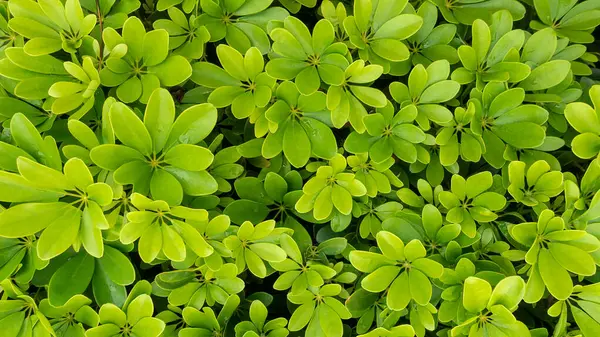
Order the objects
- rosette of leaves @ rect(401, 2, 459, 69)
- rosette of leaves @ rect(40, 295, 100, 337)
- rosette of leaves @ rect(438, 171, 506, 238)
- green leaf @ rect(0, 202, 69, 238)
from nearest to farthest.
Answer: green leaf @ rect(0, 202, 69, 238) < rosette of leaves @ rect(40, 295, 100, 337) < rosette of leaves @ rect(438, 171, 506, 238) < rosette of leaves @ rect(401, 2, 459, 69)

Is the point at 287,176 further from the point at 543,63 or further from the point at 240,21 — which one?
the point at 543,63

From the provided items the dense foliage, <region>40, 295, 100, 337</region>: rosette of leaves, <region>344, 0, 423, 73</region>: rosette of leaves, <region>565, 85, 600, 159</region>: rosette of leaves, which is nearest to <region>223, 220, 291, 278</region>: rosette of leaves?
the dense foliage

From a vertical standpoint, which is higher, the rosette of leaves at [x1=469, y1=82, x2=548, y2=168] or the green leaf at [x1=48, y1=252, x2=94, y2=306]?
the rosette of leaves at [x1=469, y1=82, x2=548, y2=168]

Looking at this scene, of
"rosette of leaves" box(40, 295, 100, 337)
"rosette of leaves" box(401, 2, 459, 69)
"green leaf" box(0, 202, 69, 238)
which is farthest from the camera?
"rosette of leaves" box(401, 2, 459, 69)

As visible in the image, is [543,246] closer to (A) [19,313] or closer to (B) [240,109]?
(B) [240,109]

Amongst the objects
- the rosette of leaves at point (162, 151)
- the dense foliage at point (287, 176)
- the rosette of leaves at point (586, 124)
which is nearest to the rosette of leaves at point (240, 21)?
the dense foliage at point (287, 176)

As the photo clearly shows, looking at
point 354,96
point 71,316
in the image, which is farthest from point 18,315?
point 354,96

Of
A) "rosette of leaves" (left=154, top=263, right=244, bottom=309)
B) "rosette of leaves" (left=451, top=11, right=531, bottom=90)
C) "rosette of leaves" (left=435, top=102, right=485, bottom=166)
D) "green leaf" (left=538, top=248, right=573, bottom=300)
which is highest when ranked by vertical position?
"rosette of leaves" (left=451, top=11, right=531, bottom=90)

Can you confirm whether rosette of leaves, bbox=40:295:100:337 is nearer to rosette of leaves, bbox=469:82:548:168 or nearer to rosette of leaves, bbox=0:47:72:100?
rosette of leaves, bbox=0:47:72:100

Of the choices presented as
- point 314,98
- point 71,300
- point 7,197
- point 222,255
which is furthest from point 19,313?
point 314,98
